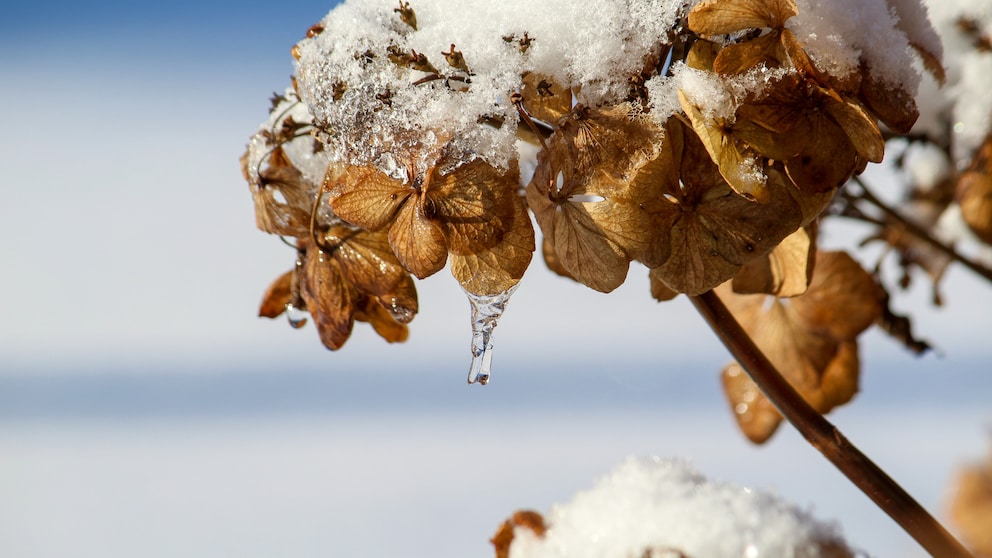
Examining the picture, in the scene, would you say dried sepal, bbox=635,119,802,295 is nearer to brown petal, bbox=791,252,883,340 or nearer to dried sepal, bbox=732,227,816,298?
dried sepal, bbox=732,227,816,298

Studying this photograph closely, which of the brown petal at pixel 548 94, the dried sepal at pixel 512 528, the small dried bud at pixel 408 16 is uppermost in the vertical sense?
the small dried bud at pixel 408 16

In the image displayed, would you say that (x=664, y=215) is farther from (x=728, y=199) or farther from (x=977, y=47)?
(x=977, y=47)

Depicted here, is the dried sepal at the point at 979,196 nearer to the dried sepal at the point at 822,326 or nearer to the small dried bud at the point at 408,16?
the dried sepal at the point at 822,326

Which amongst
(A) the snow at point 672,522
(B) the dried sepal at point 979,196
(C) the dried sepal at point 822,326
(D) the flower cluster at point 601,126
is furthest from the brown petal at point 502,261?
(B) the dried sepal at point 979,196

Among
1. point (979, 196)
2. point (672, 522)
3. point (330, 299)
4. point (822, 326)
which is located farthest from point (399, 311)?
point (979, 196)

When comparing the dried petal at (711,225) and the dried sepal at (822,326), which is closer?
the dried petal at (711,225)

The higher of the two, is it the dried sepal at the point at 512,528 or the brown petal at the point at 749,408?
the brown petal at the point at 749,408
